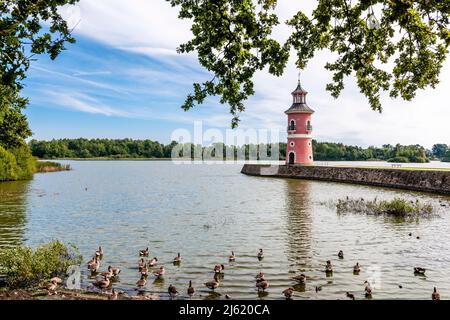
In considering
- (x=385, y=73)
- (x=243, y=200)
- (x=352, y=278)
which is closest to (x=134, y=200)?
(x=243, y=200)

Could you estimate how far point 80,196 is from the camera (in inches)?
1761

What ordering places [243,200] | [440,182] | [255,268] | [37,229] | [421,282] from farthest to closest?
[440,182]
[243,200]
[37,229]
[255,268]
[421,282]

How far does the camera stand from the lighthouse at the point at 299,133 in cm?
7694

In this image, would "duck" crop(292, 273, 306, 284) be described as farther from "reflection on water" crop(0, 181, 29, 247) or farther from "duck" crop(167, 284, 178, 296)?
"reflection on water" crop(0, 181, 29, 247)

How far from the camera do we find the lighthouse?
76.9m

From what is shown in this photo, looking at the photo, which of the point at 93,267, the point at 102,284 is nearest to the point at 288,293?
the point at 102,284

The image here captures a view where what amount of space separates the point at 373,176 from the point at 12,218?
4763 centimetres

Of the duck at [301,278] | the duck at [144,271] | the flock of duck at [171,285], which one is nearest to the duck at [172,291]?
Result: the flock of duck at [171,285]

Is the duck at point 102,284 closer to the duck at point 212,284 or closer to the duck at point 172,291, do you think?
the duck at point 172,291

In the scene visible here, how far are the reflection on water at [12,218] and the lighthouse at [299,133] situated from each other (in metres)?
49.1

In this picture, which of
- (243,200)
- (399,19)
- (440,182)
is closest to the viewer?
(399,19)
